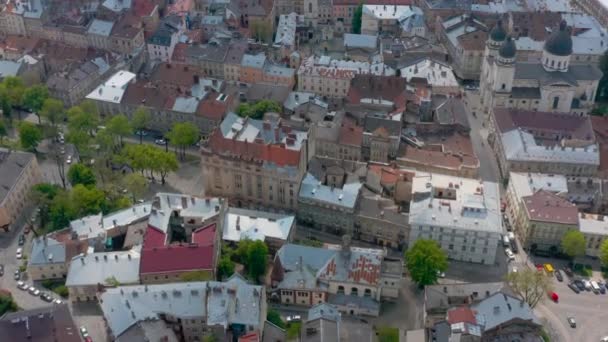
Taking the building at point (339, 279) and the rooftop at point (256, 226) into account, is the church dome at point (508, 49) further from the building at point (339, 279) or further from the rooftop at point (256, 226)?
the rooftop at point (256, 226)

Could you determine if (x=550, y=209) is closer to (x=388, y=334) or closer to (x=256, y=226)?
(x=388, y=334)

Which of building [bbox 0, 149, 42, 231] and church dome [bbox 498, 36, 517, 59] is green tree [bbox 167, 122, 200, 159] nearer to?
building [bbox 0, 149, 42, 231]

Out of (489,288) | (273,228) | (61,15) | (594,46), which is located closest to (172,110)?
(273,228)

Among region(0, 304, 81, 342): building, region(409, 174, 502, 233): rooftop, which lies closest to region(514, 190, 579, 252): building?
region(409, 174, 502, 233): rooftop

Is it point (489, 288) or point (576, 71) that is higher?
point (576, 71)

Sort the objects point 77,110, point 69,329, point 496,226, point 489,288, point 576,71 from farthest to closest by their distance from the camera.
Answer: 1. point 576,71
2. point 77,110
3. point 496,226
4. point 489,288
5. point 69,329

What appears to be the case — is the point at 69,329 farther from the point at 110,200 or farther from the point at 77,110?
the point at 77,110

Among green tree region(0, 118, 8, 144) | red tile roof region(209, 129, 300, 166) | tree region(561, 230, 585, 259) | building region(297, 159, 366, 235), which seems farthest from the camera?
green tree region(0, 118, 8, 144)

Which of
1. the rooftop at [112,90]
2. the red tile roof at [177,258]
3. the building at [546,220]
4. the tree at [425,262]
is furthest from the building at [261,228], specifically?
the rooftop at [112,90]
